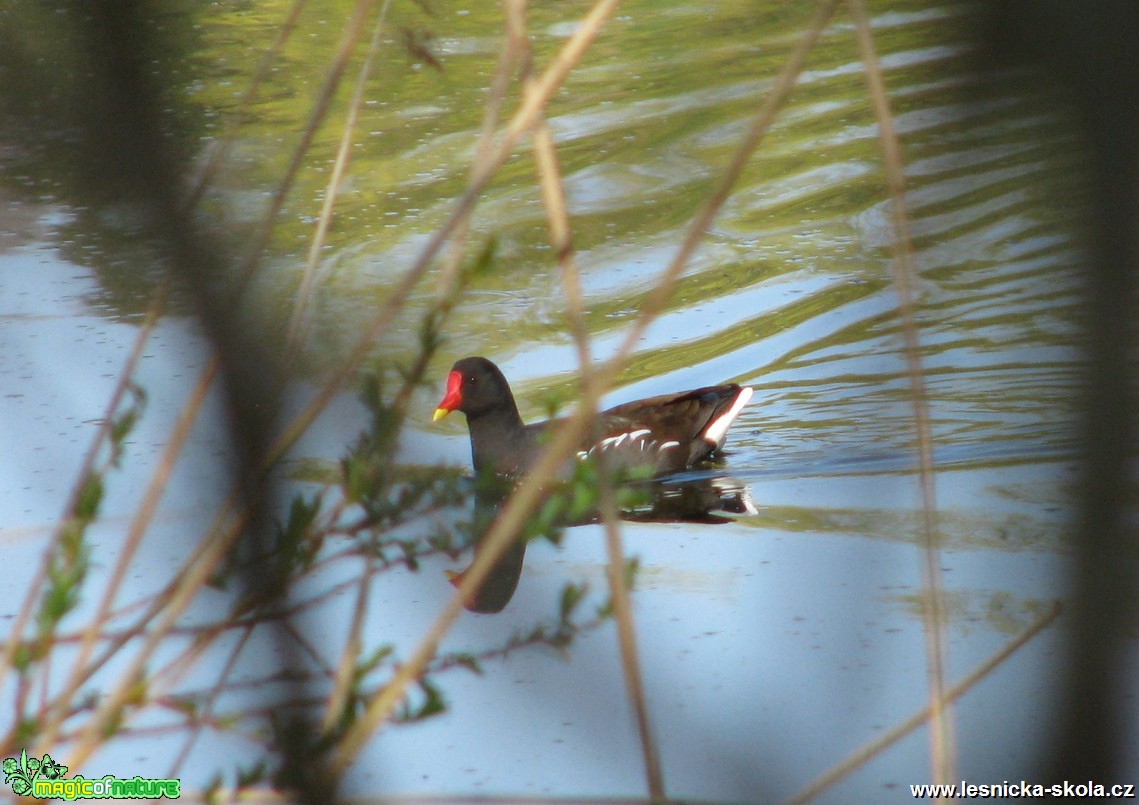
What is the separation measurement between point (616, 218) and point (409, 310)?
2.63 m

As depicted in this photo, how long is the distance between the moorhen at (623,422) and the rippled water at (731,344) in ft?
0.80

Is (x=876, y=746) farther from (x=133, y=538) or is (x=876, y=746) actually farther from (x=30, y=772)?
(x=30, y=772)

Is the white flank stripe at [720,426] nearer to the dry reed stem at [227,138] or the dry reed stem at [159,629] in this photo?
the dry reed stem at [159,629]

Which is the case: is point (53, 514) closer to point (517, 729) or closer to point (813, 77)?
point (517, 729)

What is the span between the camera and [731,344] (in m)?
7.26

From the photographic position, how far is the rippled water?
90 cm

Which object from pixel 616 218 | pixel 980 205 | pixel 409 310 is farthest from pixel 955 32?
pixel 616 218

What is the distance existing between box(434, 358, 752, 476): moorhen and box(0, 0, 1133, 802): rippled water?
0.80ft

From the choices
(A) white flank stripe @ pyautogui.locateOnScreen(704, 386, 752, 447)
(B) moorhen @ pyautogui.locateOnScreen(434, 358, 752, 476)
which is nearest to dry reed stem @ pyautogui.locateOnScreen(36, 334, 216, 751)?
(B) moorhen @ pyautogui.locateOnScreen(434, 358, 752, 476)

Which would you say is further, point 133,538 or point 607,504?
point 133,538

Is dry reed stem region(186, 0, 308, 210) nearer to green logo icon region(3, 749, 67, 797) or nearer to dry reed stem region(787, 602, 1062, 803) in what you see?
dry reed stem region(787, 602, 1062, 803)

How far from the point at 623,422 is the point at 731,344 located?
144 cm

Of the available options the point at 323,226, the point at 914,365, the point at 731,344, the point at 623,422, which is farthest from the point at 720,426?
the point at 914,365

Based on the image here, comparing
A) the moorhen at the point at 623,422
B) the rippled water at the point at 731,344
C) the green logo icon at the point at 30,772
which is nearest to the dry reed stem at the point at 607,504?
the rippled water at the point at 731,344
